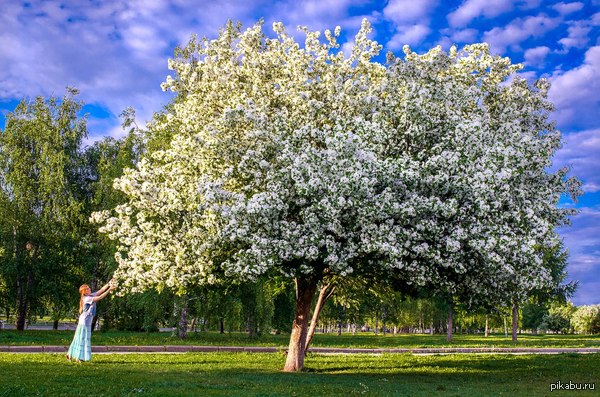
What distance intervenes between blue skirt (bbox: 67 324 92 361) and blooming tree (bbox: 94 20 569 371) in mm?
2837

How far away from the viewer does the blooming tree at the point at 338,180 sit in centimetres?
2119

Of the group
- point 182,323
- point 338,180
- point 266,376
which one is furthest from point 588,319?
point 338,180

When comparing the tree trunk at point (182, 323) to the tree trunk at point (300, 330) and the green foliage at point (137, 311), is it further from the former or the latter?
the tree trunk at point (300, 330)

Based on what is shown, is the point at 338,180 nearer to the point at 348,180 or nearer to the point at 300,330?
the point at 348,180

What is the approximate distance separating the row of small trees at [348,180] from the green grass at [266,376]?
137 inches

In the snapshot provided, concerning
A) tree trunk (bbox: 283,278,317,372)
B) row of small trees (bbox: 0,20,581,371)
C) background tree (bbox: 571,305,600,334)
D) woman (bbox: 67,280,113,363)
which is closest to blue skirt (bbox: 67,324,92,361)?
woman (bbox: 67,280,113,363)

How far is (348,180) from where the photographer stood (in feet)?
66.2

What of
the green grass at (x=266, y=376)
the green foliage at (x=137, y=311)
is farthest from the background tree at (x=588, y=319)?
the green grass at (x=266, y=376)

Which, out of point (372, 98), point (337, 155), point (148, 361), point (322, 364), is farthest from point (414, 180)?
point (148, 361)

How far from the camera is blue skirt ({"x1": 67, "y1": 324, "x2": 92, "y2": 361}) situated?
82.8 feet

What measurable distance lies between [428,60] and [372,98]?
457 centimetres

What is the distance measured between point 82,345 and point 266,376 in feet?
28.7

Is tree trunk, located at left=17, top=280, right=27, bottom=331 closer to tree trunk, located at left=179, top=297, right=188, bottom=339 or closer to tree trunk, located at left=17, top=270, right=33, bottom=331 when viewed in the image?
tree trunk, located at left=17, top=270, right=33, bottom=331

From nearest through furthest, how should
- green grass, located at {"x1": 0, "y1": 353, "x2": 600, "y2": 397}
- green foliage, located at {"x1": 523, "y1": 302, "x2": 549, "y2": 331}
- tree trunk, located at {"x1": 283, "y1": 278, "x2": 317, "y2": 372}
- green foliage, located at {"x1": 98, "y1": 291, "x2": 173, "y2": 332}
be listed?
green grass, located at {"x1": 0, "y1": 353, "x2": 600, "y2": 397} → tree trunk, located at {"x1": 283, "y1": 278, "x2": 317, "y2": 372} → green foliage, located at {"x1": 98, "y1": 291, "x2": 173, "y2": 332} → green foliage, located at {"x1": 523, "y1": 302, "x2": 549, "y2": 331}
